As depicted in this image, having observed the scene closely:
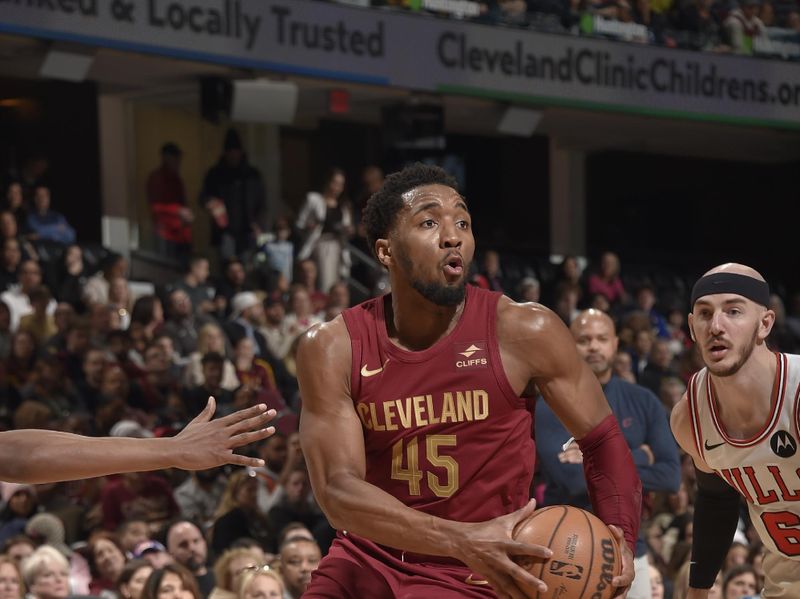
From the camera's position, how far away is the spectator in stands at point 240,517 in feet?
32.3

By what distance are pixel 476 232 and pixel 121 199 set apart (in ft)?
19.5

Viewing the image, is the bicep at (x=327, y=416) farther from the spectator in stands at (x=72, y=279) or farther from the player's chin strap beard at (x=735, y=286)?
the spectator in stands at (x=72, y=279)

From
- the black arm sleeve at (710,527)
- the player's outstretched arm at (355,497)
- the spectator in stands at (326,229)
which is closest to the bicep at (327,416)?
the player's outstretched arm at (355,497)

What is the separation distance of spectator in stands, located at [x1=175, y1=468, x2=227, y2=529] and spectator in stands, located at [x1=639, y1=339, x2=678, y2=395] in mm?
4167

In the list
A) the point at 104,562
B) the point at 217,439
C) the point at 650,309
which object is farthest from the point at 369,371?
the point at 650,309

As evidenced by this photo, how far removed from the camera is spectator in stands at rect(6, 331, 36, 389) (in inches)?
451

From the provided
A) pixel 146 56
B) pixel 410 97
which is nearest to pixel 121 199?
pixel 146 56

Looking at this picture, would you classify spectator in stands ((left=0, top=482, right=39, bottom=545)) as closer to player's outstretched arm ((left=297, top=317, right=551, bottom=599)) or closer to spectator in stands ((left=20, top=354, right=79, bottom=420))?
spectator in stands ((left=20, top=354, right=79, bottom=420))

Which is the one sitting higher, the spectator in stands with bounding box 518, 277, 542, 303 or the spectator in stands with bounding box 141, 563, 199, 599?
the spectator in stands with bounding box 518, 277, 542, 303

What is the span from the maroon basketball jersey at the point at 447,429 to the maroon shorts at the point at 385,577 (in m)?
0.18

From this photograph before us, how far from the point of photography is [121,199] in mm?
17359

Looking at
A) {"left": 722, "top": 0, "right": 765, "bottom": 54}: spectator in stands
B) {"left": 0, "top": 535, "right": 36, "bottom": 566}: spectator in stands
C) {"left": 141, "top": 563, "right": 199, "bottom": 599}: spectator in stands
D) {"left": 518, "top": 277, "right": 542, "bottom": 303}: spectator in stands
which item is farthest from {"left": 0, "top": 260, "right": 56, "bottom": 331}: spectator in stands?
{"left": 722, "top": 0, "right": 765, "bottom": 54}: spectator in stands

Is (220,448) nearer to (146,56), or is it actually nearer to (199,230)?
(146,56)

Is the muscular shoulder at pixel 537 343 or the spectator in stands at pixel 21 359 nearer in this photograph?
the muscular shoulder at pixel 537 343
